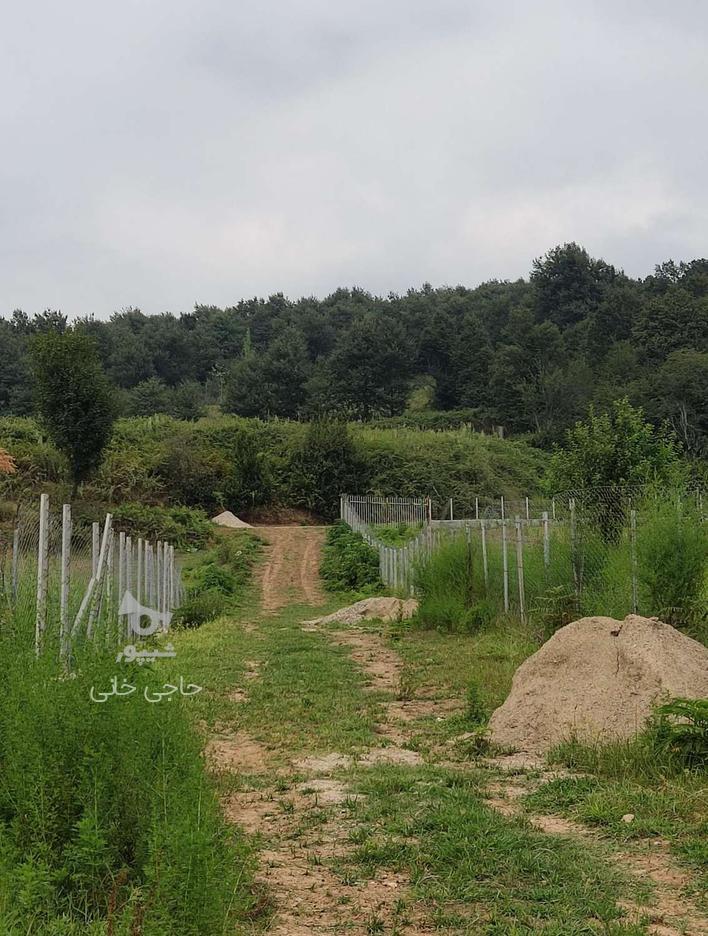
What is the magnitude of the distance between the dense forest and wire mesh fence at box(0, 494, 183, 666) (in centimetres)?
4012

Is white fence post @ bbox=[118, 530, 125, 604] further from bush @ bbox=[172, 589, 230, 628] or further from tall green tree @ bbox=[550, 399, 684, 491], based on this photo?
tall green tree @ bbox=[550, 399, 684, 491]

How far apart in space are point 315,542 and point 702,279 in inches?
2188

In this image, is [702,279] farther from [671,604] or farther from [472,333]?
[671,604]

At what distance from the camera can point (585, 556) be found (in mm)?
12141

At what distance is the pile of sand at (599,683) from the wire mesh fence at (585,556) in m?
2.27

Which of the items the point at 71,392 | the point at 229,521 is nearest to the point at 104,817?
the point at 71,392

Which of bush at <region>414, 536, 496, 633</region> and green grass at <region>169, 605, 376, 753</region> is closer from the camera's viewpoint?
green grass at <region>169, 605, 376, 753</region>

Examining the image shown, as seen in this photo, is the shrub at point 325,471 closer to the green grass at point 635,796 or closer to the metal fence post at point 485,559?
the metal fence post at point 485,559

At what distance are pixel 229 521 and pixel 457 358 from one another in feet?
128

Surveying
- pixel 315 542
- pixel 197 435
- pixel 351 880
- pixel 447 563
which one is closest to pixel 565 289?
pixel 197 435

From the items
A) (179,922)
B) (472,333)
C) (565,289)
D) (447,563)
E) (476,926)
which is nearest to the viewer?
(179,922)

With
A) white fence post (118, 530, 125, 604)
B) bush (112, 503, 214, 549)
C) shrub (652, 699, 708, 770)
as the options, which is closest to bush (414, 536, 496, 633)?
white fence post (118, 530, 125, 604)

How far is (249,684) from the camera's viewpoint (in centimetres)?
1087

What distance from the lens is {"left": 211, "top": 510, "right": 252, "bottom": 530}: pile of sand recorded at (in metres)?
38.3
